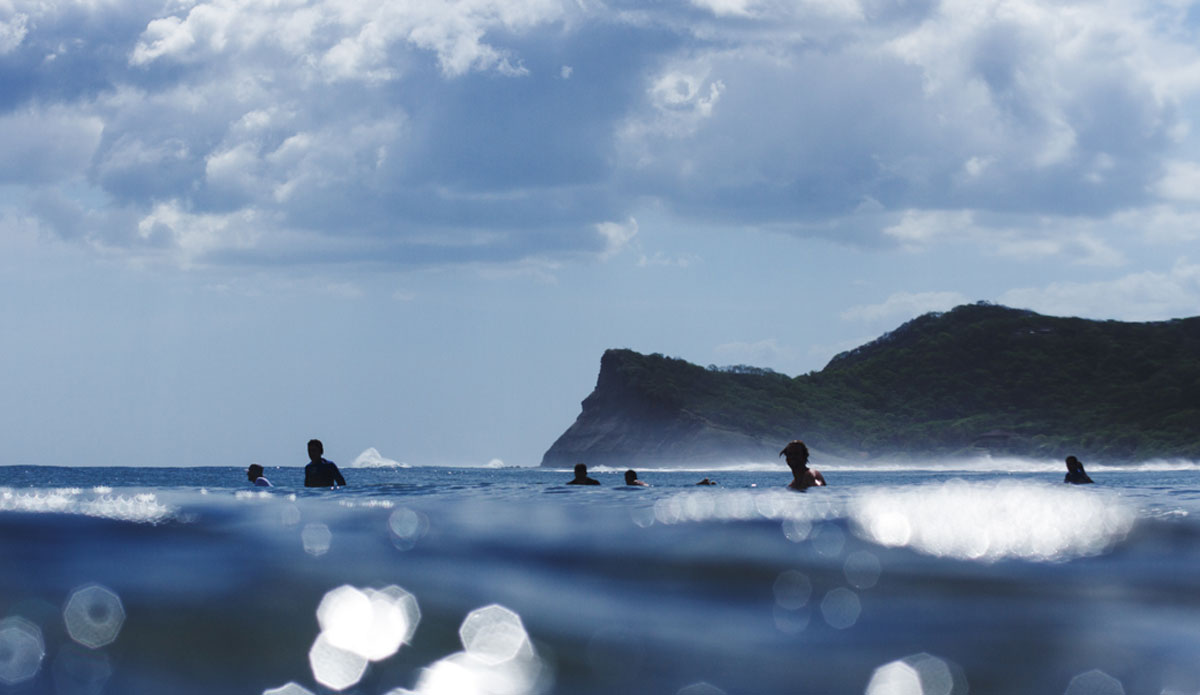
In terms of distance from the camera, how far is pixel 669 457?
16375 centimetres

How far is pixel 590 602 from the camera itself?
23.7 ft

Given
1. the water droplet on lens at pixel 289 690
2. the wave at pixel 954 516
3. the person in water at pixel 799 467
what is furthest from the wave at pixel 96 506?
the person in water at pixel 799 467

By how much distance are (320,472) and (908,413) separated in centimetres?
18569

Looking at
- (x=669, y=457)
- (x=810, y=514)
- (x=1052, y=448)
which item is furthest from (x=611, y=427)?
(x=810, y=514)

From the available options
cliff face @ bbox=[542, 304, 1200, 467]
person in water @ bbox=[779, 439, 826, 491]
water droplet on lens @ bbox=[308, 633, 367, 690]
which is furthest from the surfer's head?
cliff face @ bbox=[542, 304, 1200, 467]

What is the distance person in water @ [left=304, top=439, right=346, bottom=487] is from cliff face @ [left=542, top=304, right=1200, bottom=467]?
465 feet

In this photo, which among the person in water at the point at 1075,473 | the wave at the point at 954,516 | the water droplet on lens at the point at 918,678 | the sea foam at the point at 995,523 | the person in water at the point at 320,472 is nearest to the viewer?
the water droplet on lens at the point at 918,678

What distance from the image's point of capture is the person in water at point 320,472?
65.4 ft

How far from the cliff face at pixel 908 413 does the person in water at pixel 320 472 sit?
465 feet

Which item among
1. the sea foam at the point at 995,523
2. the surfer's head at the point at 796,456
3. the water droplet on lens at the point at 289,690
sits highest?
the surfer's head at the point at 796,456

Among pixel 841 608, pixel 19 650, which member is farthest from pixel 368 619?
pixel 841 608

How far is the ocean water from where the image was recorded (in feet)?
18.4

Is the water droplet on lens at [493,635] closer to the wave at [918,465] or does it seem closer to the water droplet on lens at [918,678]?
the water droplet on lens at [918,678]

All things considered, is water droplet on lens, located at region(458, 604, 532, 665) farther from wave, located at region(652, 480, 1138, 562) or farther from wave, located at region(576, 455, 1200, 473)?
wave, located at region(576, 455, 1200, 473)
